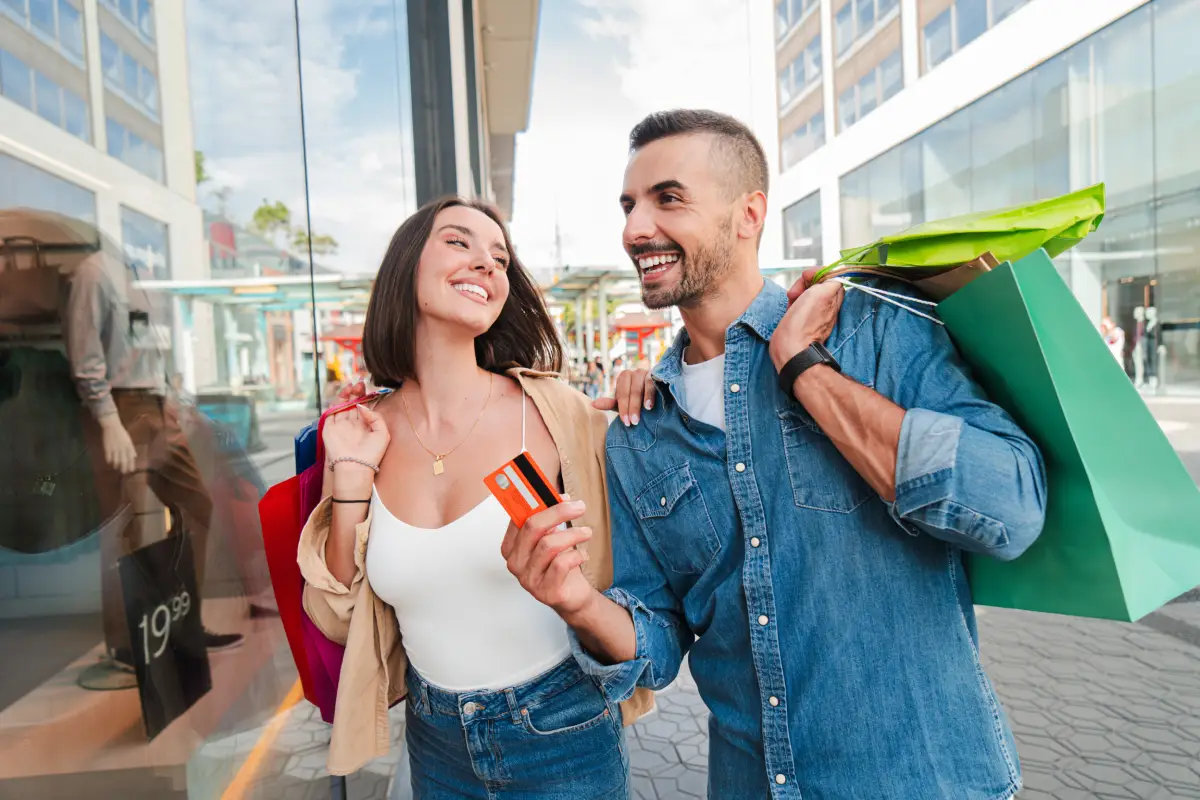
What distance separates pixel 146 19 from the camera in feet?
4.24

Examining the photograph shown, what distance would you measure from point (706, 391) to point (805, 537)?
14.6 inches

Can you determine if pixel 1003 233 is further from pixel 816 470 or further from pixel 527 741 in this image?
pixel 527 741

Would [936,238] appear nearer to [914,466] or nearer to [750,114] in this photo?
[914,466]

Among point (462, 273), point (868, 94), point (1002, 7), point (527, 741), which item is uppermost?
point (868, 94)

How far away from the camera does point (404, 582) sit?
64.0 inches

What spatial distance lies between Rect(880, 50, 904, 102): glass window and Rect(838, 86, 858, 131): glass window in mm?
1427

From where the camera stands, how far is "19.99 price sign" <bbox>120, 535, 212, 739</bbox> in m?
1.25

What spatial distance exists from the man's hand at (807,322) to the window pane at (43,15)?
3.77 feet

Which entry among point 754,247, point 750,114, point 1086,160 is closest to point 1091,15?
point 1086,160

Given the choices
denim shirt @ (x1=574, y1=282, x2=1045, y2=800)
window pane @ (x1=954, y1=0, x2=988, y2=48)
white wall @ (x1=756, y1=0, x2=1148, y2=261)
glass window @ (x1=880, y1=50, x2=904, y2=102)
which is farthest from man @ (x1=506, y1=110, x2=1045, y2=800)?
glass window @ (x1=880, y1=50, x2=904, y2=102)

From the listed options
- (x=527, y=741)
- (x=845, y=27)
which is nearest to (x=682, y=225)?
(x=527, y=741)

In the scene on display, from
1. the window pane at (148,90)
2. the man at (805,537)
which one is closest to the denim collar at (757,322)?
the man at (805,537)

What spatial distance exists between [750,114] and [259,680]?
90.0 ft

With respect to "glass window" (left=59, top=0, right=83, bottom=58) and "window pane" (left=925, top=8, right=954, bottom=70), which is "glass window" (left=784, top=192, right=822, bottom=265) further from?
"glass window" (left=59, top=0, right=83, bottom=58)
